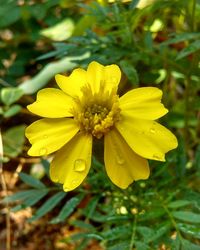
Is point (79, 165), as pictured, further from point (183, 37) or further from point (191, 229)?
point (183, 37)

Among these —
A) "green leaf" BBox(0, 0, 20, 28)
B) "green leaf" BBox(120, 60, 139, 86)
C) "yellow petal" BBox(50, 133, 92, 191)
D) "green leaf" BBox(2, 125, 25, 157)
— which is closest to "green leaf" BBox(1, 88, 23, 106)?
"green leaf" BBox(2, 125, 25, 157)

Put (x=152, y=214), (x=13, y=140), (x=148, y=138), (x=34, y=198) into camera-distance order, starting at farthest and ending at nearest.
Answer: (x=13, y=140) < (x=34, y=198) < (x=152, y=214) < (x=148, y=138)

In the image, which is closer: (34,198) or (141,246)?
(141,246)

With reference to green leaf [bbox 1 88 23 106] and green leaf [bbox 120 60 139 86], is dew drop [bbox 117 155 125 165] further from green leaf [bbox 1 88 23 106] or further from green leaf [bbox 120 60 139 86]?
green leaf [bbox 1 88 23 106]

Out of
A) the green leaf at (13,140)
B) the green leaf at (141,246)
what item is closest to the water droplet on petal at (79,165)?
the green leaf at (141,246)

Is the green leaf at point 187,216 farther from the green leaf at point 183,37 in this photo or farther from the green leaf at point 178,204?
the green leaf at point 183,37

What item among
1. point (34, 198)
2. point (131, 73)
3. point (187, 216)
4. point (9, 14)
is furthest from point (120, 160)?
point (9, 14)

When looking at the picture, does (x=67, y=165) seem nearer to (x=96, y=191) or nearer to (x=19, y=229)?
(x=96, y=191)
